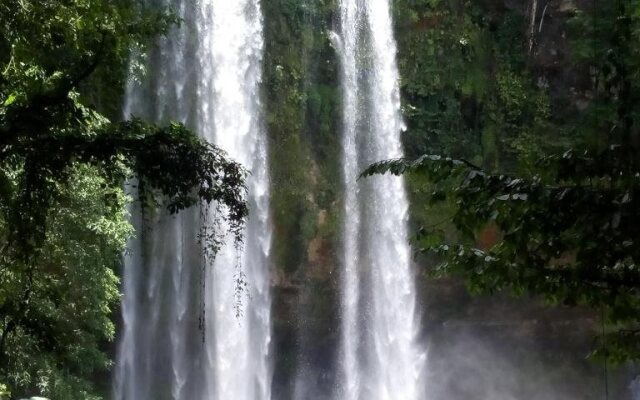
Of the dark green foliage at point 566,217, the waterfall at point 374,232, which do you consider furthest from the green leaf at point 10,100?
the waterfall at point 374,232

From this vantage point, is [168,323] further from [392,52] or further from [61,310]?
[392,52]

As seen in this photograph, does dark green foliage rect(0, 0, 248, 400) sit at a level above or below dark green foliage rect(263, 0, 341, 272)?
below

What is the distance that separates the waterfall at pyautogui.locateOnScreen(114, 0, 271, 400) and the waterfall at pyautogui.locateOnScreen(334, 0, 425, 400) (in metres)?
2.02

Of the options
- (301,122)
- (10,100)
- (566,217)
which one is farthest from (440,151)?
(566,217)

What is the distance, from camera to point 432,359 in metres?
16.6

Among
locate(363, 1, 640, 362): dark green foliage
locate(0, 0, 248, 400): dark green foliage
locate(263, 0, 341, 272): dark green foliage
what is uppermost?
locate(263, 0, 341, 272): dark green foliage

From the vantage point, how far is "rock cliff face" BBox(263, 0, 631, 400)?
54.5 feet

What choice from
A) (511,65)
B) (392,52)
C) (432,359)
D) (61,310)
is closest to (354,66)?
(392,52)

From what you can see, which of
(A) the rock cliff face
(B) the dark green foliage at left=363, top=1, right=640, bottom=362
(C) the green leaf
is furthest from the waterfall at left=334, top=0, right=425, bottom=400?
(B) the dark green foliage at left=363, top=1, right=640, bottom=362

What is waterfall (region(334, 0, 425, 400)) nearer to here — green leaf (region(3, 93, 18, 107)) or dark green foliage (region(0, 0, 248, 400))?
dark green foliage (region(0, 0, 248, 400))

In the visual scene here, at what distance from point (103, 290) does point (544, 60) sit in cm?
1240

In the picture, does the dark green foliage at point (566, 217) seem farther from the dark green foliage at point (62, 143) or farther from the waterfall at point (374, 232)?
the waterfall at point (374, 232)

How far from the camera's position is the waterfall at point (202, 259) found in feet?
49.5

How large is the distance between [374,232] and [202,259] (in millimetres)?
4269
